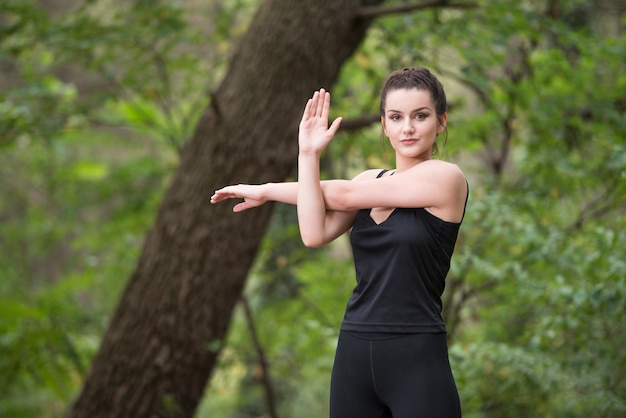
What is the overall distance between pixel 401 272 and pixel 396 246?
7 cm

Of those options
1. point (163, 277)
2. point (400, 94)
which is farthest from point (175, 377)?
point (400, 94)

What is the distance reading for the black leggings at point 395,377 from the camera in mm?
2111

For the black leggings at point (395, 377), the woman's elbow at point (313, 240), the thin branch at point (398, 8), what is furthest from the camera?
the thin branch at point (398, 8)

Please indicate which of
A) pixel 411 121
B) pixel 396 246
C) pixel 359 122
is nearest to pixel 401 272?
pixel 396 246

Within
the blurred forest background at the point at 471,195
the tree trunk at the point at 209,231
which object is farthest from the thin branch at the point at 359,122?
the tree trunk at the point at 209,231

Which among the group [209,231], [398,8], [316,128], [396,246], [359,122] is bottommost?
[209,231]

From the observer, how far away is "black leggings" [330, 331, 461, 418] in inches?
83.1

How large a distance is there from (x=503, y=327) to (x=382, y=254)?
5.45 metres

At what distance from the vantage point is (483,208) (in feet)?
15.4

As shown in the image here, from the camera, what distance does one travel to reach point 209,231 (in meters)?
A: 4.76

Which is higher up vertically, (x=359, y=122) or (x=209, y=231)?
(x=359, y=122)

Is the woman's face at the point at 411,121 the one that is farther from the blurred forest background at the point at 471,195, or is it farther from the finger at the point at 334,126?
the blurred forest background at the point at 471,195

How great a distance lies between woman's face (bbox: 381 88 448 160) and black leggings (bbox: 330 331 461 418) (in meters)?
0.54

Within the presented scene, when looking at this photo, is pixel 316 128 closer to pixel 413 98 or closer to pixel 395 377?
pixel 413 98
